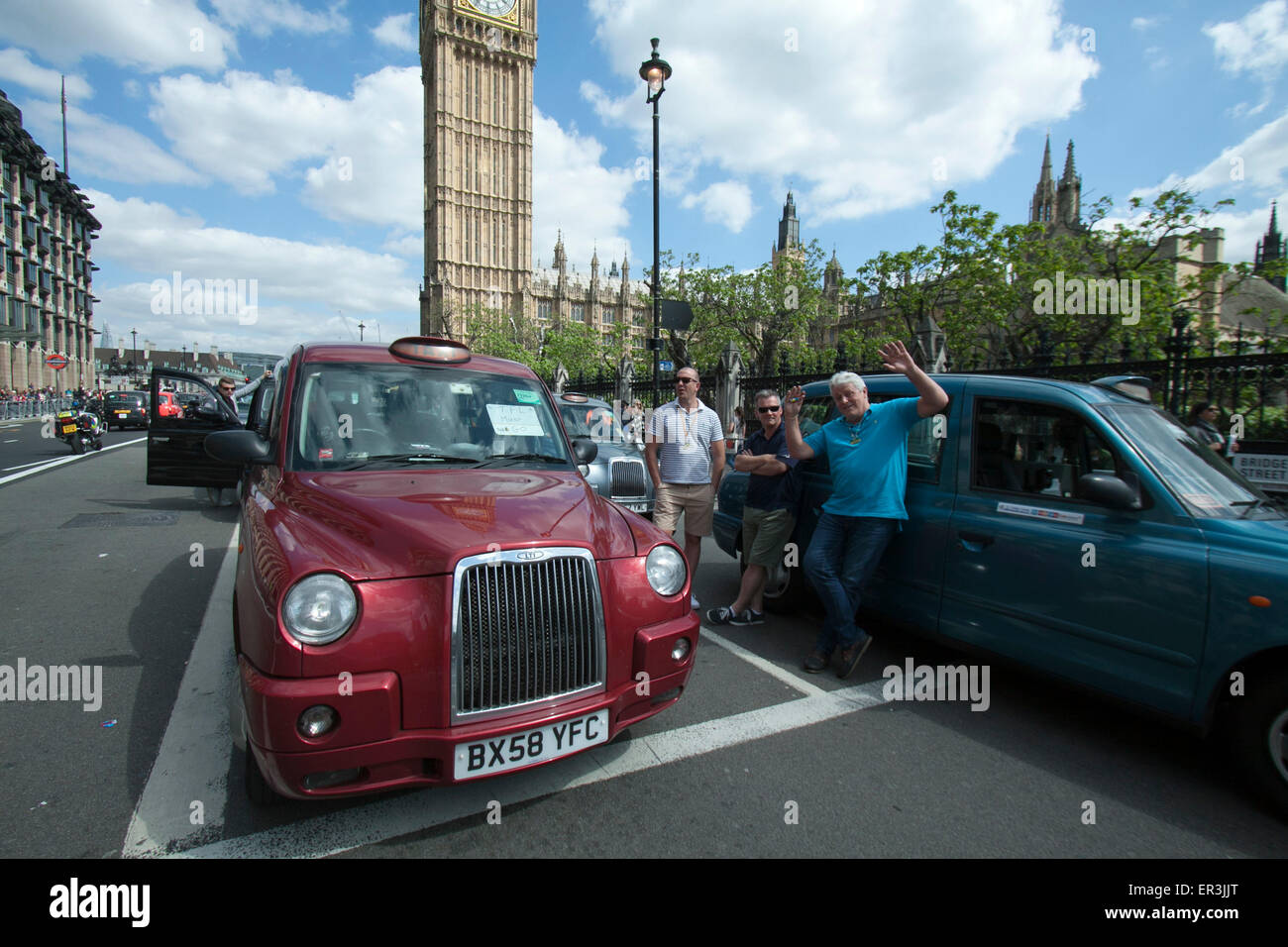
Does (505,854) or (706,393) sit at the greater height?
(706,393)

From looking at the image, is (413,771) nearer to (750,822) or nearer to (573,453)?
(750,822)

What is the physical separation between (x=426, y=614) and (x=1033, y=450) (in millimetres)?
3352

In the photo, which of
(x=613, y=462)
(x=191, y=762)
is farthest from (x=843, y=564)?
(x=613, y=462)

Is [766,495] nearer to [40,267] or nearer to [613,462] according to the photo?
[613,462]

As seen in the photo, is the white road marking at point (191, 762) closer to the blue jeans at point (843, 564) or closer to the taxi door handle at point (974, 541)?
the blue jeans at point (843, 564)

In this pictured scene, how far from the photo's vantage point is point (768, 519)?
4957 millimetres

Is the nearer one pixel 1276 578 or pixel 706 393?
pixel 1276 578

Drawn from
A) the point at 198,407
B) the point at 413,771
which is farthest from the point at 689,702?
the point at 198,407

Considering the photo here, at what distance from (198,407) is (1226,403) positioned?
46.5ft

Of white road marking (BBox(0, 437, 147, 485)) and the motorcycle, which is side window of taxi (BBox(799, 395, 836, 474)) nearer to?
white road marking (BBox(0, 437, 147, 485))

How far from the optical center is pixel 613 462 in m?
8.69

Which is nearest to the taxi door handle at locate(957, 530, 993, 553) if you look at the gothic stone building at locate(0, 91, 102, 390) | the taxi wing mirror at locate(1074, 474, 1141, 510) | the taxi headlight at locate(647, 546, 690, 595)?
the taxi wing mirror at locate(1074, 474, 1141, 510)
